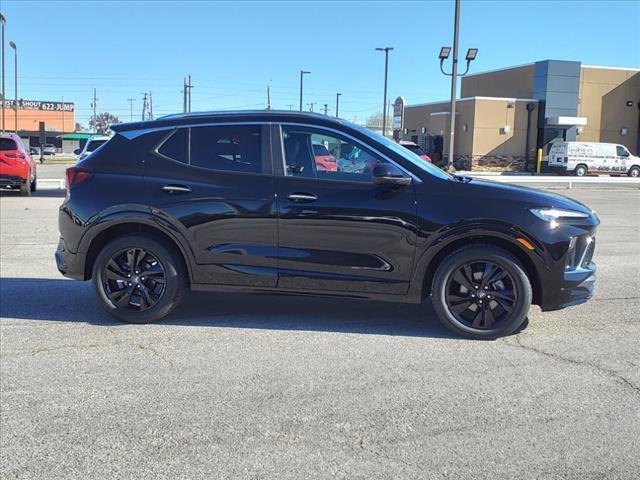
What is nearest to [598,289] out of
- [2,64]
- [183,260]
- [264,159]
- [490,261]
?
[490,261]

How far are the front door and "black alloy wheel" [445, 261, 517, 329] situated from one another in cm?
42

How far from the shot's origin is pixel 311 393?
414cm

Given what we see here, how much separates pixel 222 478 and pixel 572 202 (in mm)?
3792

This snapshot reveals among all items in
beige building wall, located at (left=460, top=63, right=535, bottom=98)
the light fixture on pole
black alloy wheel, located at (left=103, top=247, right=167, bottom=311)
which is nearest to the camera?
black alloy wheel, located at (left=103, top=247, right=167, bottom=311)

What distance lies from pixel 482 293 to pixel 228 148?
98.8 inches

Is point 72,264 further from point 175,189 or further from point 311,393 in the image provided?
point 311,393

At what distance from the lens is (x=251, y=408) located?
3922 millimetres

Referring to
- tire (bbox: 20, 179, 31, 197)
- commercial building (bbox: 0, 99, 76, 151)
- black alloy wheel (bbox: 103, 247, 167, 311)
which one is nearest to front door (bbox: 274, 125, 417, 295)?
black alloy wheel (bbox: 103, 247, 167, 311)

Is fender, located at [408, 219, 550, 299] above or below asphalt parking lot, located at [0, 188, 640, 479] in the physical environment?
above

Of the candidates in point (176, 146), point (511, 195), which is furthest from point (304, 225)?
point (511, 195)

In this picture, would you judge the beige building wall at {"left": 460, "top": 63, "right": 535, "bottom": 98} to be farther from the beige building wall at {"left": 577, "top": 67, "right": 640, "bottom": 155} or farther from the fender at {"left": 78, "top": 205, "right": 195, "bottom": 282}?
the fender at {"left": 78, "top": 205, "right": 195, "bottom": 282}

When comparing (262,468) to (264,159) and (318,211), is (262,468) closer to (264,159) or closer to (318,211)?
(318,211)

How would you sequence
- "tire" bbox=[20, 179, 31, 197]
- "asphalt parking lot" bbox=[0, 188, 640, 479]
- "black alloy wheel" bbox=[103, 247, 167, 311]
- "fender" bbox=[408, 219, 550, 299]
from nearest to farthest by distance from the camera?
1. "asphalt parking lot" bbox=[0, 188, 640, 479]
2. "fender" bbox=[408, 219, 550, 299]
3. "black alloy wheel" bbox=[103, 247, 167, 311]
4. "tire" bbox=[20, 179, 31, 197]

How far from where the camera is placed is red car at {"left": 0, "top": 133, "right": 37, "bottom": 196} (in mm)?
17125
